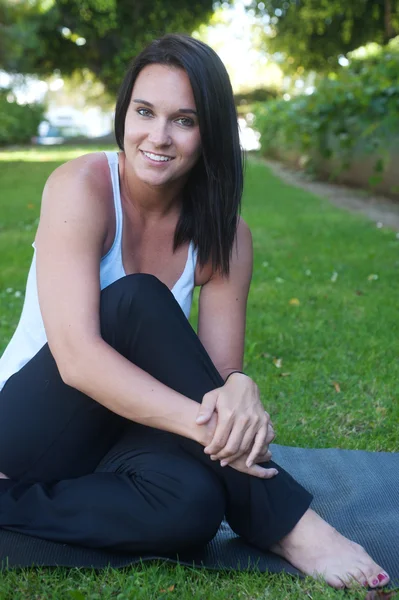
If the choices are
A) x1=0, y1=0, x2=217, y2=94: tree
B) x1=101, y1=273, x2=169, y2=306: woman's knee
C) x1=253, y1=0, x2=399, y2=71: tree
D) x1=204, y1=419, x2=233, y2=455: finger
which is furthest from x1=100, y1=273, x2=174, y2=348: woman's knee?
x1=0, y1=0, x2=217, y2=94: tree

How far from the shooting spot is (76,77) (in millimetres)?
31516

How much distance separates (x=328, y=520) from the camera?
2.32m

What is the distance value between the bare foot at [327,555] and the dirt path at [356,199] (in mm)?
5963

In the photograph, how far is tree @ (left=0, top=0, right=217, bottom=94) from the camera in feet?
87.7

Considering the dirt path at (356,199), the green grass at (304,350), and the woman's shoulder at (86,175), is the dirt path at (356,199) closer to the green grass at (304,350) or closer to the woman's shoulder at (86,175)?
the green grass at (304,350)

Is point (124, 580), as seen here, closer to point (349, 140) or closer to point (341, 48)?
point (349, 140)


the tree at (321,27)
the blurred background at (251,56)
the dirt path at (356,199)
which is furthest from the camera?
the tree at (321,27)

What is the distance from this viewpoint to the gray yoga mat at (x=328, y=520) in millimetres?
1957

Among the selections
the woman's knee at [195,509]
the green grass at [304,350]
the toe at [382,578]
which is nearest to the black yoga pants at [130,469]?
the woman's knee at [195,509]

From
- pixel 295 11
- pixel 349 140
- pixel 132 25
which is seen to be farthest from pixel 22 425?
pixel 132 25

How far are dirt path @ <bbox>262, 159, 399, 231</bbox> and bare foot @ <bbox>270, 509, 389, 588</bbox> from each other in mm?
5963

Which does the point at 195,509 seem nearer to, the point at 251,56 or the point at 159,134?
the point at 159,134

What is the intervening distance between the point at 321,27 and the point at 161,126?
2283 cm

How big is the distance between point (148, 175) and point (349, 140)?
7583 millimetres
